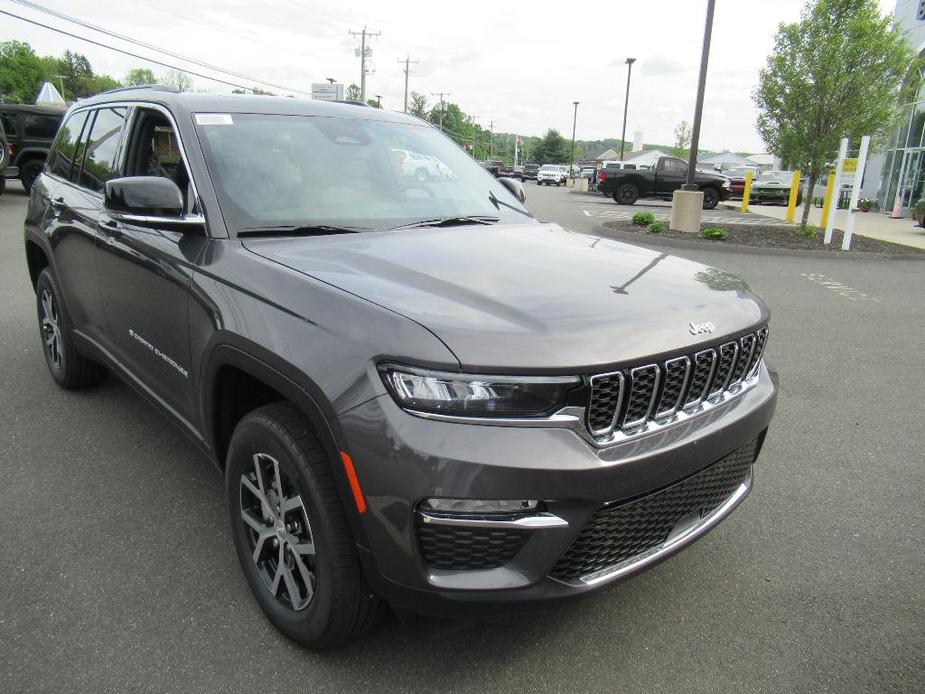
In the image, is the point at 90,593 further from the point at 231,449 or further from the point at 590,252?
the point at 590,252

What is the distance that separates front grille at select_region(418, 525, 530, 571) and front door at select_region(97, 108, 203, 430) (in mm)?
1360

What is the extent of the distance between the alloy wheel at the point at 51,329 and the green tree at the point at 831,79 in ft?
48.8

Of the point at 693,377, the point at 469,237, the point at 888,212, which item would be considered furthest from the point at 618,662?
the point at 888,212

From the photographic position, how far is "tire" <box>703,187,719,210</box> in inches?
1047

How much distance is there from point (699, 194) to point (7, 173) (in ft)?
53.9

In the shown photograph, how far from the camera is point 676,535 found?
2.21m

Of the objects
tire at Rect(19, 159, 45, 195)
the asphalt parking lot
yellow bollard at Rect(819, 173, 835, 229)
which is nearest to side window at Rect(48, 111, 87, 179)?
the asphalt parking lot

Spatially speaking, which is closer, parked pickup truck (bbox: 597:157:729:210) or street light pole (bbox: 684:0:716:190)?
street light pole (bbox: 684:0:716:190)

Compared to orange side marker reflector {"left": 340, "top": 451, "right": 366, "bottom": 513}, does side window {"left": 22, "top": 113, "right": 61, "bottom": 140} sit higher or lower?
higher

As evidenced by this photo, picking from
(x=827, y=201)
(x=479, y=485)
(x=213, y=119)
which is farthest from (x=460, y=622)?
(x=827, y=201)

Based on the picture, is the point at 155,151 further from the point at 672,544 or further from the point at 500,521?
the point at 672,544

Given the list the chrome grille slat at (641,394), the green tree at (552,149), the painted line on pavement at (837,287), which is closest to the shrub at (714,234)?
the painted line on pavement at (837,287)

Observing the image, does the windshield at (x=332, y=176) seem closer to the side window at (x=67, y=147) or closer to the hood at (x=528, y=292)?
the hood at (x=528, y=292)

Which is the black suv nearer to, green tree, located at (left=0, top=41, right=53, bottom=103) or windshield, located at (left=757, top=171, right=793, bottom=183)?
windshield, located at (left=757, top=171, right=793, bottom=183)
